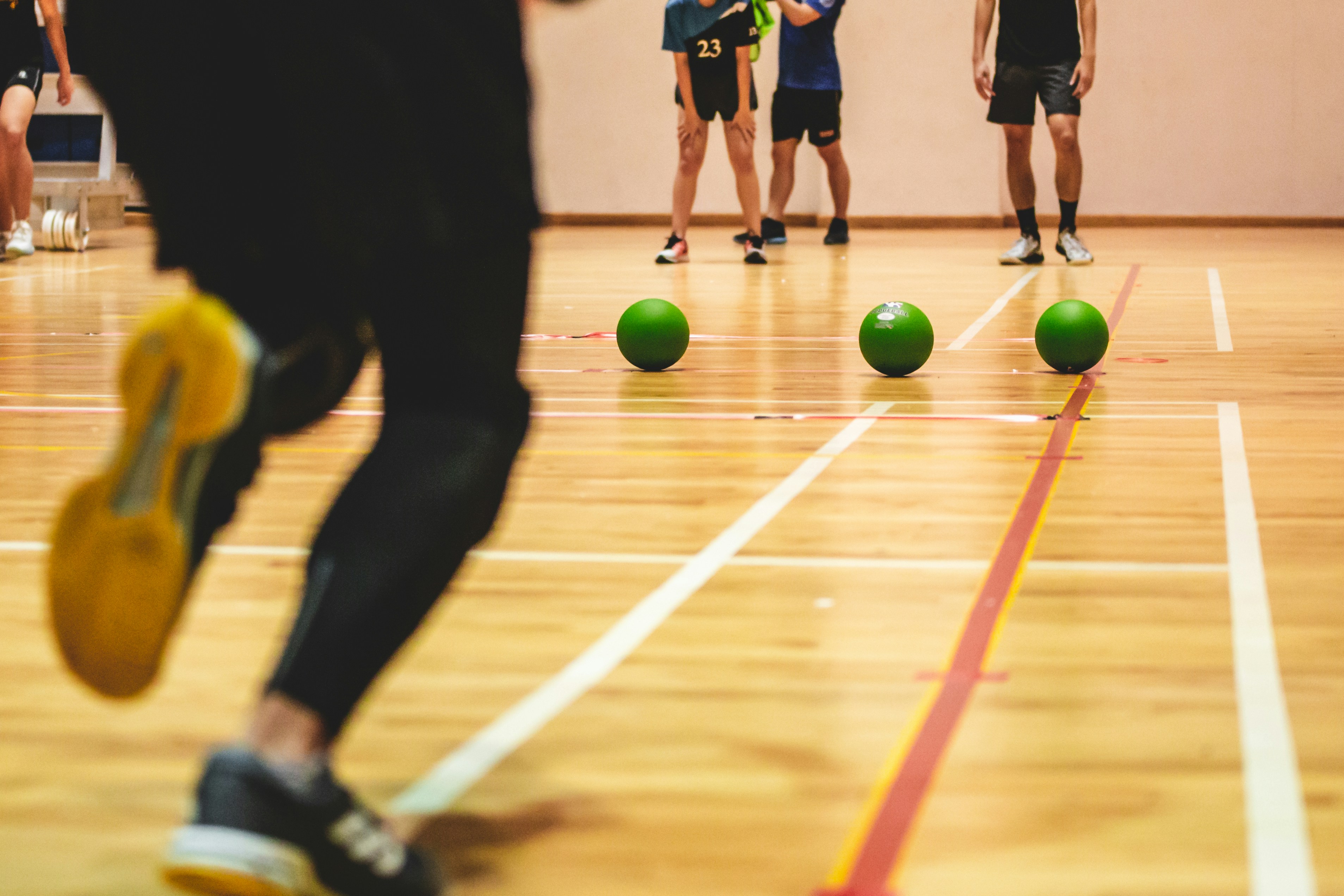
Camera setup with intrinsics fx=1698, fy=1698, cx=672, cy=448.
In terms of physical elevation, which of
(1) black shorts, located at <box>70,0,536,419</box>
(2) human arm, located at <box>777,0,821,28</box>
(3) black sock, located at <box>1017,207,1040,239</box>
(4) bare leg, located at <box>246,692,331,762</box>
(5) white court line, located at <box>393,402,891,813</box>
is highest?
(1) black shorts, located at <box>70,0,536,419</box>

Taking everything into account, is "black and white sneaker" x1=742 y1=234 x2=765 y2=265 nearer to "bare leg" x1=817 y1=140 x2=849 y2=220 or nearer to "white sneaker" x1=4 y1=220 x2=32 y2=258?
"bare leg" x1=817 y1=140 x2=849 y2=220

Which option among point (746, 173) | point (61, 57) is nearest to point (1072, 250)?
point (746, 173)

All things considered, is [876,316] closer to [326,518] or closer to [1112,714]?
[1112,714]

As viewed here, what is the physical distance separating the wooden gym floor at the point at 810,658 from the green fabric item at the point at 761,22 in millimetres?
5446

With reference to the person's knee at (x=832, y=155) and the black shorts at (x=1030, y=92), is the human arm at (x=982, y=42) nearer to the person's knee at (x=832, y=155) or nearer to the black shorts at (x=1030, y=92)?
the black shorts at (x=1030, y=92)

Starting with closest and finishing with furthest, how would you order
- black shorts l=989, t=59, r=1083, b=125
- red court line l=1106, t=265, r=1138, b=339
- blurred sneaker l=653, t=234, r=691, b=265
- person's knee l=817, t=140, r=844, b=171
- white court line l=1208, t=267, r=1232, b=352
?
white court line l=1208, t=267, r=1232, b=352 → red court line l=1106, t=265, r=1138, b=339 → black shorts l=989, t=59, r=1083, b=125 → blurred sneaker l=653, t=234, r=691, b=265 → person's knee l=817, t=140, r=844, b=171

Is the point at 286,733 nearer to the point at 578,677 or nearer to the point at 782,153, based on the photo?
the point at 578,677

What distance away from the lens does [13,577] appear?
247 cm

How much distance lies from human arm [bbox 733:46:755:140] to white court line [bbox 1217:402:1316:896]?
6796 millimetres

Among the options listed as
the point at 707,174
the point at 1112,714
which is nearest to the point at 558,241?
the point at 707,174

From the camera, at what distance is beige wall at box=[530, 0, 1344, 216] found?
13.7m

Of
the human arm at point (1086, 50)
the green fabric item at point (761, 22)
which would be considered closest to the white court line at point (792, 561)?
the human arm at point (1086, 50)

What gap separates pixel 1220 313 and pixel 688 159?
3554mm

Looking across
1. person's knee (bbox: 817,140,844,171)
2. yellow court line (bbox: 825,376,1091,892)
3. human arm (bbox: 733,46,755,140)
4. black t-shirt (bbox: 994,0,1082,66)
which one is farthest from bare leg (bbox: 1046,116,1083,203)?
yellow court line (bbox: 825,376,1091,892)
